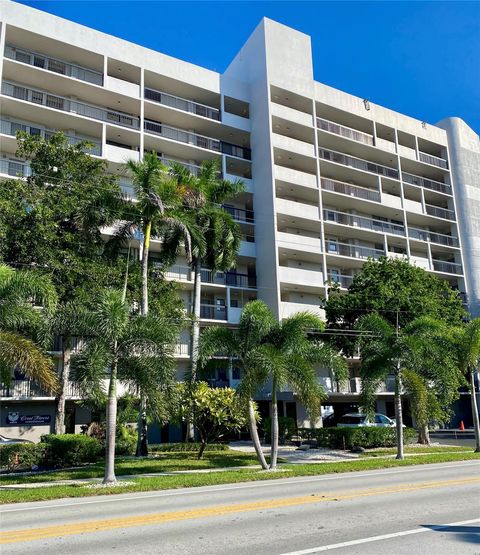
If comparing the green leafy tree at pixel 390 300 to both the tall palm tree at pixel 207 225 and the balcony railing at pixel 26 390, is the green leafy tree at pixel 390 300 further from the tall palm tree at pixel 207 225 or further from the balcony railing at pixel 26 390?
the balcony railing at pixel 26 390

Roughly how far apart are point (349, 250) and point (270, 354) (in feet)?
91.6

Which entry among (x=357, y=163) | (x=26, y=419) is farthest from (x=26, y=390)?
(x=357, y=163)

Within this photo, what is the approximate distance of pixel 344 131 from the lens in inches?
1796

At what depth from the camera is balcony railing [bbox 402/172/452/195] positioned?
167 feet

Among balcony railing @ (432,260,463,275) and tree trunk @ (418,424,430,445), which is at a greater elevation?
balcony railing @ (432,260,463,275)

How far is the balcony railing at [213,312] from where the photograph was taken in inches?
1442

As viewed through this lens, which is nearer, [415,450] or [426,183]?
[415,450]

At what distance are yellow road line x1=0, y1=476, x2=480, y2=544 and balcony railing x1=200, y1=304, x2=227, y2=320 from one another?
24.9 metres

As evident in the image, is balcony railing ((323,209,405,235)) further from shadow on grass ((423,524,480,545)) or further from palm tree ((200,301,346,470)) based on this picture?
shadow on grass ((423,524,480,545))

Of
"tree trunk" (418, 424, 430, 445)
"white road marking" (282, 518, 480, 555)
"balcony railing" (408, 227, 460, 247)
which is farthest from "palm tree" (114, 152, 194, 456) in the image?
"balcony railing" (408, 227, 460, 247)

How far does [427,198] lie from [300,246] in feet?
64.8

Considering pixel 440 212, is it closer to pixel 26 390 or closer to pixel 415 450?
pixel 415 450

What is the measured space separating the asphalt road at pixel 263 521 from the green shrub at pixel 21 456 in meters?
8.78

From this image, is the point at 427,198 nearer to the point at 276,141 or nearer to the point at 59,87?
the point at 276,141
